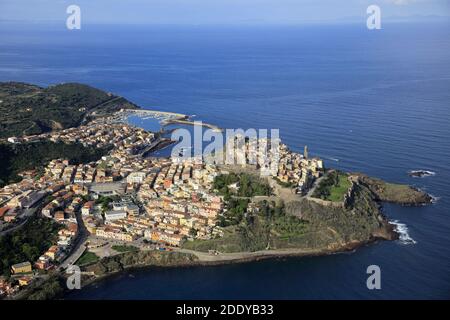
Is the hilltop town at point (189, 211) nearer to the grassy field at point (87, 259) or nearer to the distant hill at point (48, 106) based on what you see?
the grassy field at point (87, 259)

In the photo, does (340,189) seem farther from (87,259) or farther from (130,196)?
(87,259)

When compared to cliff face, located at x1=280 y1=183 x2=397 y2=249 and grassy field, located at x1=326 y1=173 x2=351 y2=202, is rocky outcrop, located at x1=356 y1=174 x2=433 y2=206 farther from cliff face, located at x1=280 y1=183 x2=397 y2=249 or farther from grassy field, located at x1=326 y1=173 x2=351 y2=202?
cliff face, located at x1=280 y1=183 x2=397 y2=249

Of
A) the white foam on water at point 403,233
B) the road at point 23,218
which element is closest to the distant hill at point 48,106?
the road at point 23,218

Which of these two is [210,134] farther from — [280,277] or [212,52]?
[212,52]

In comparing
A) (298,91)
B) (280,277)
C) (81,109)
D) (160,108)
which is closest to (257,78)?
(298,91)

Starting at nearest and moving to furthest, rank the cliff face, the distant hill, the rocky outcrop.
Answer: the cliff face, the rocky outcrop, the distant hill

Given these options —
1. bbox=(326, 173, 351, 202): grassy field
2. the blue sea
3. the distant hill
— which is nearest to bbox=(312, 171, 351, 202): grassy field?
bbox=(326, 173, 351, 202): grassy field
